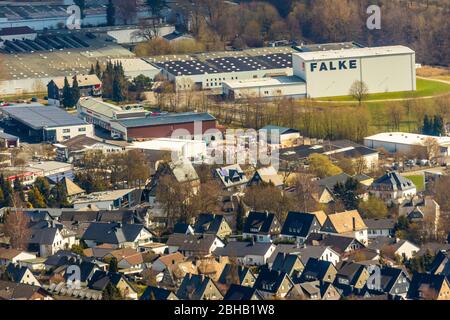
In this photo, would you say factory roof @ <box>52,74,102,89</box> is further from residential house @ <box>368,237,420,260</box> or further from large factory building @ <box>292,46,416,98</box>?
residential house @ <box>368,237,420,260</box>

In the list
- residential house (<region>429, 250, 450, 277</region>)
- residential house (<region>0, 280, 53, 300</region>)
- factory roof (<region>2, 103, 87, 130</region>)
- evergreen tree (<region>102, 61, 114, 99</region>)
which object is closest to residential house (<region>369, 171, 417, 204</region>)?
residential house (<region>429, 250, 450, 277</region>)

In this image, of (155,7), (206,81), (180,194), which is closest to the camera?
(180,194)

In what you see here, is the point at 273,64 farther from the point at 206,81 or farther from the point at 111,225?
the point at 111,225

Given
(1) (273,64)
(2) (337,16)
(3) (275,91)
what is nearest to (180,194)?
(3) (275,91)

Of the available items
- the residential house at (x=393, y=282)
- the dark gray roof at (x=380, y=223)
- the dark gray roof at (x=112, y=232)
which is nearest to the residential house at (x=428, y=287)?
the residential house at (x=393, y=282)

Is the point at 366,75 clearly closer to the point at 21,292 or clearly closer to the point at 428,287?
the point at 428,287

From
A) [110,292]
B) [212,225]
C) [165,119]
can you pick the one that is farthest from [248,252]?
[165,119]

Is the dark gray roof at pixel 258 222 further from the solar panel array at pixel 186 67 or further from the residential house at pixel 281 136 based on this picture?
the solar panel array at pixel 186 67
